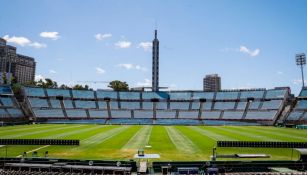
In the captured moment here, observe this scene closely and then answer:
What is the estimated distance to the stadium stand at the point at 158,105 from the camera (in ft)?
312

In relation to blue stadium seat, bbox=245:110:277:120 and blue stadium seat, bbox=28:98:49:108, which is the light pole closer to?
blue stadium seat, bbox=245:110:277:120

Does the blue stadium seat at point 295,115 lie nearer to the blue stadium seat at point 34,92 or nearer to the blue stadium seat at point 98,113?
the blue stadium seat at point 98,113

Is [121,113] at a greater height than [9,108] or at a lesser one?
lesser

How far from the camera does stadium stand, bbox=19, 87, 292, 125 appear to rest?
312 ft

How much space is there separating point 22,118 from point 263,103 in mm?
82842

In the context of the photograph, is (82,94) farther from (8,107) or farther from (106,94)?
(8,107)

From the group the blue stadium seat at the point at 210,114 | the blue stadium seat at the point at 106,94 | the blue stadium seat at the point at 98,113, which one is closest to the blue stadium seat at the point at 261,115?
the blue stadium seat at the point at 210,114

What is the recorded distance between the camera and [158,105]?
4328 inches

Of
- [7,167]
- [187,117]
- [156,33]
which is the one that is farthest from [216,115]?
[7,167]

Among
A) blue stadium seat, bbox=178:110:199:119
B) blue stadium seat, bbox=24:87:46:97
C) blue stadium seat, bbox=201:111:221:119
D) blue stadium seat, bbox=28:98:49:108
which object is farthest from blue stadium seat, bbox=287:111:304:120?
blue stadium seat, bbox=24:87:46:97

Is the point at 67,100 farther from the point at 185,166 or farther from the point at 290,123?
the point at 185,166

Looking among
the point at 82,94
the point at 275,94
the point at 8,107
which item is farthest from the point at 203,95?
the point at 8,107

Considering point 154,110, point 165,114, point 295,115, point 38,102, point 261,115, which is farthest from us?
Result: point 154,110

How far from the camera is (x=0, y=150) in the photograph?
3591cm
